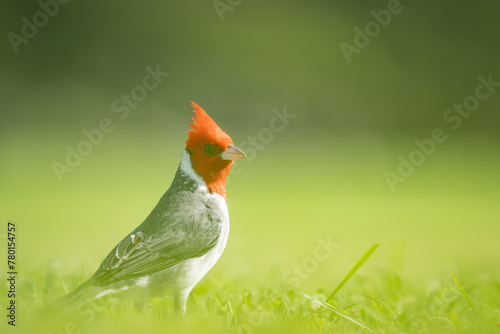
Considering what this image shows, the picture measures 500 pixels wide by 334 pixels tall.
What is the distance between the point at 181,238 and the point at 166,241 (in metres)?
0.07

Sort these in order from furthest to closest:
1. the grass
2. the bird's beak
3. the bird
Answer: the bird's beak < the bird < the grass

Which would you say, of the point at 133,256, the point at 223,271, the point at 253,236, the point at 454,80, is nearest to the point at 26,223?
the point at 253,236

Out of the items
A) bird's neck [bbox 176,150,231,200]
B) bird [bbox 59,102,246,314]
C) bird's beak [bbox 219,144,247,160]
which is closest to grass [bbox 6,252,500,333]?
bird [bbox 59,102,246,314]

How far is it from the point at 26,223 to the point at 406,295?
4.30 meters

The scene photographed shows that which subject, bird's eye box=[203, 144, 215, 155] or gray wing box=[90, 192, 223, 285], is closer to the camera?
gray wing box=[90, 192, 223, 285]

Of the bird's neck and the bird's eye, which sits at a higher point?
the bird's eye

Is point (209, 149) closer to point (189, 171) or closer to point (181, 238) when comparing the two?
point (189, 171)

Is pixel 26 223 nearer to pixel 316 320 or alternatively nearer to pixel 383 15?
pixel 316 320

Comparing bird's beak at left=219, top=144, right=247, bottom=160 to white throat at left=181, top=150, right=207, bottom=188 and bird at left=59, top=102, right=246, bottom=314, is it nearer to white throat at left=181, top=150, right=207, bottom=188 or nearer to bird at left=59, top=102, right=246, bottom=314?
bird at left=59, top=102, right=246, bottom=314

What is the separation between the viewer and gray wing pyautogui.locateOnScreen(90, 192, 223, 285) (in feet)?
8.49

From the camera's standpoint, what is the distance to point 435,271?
14.0ft

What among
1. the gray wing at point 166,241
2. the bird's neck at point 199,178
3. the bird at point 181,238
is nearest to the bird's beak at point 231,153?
the bird at point 181,238

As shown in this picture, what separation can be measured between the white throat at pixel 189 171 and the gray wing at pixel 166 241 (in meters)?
0.08

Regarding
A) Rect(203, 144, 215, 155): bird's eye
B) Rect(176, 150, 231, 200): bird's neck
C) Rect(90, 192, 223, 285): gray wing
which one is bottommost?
Rect(90, 192, 223, 285): gray wing
